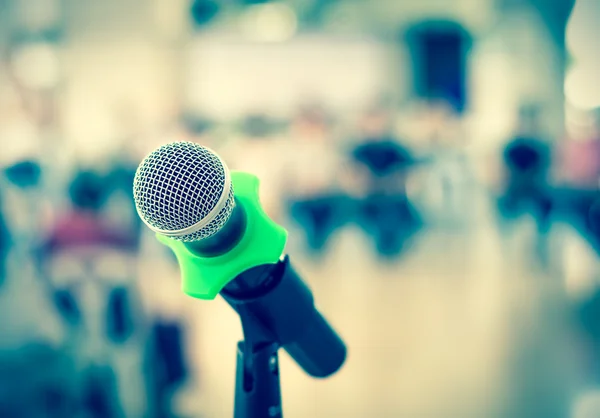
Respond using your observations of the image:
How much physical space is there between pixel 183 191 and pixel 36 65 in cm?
662

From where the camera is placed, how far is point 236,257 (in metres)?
0.55

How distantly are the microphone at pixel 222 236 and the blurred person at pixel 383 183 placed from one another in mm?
3853

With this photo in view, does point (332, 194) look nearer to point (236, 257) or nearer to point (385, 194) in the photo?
point (385, 194)

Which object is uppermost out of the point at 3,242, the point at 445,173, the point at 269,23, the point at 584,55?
the point at 269,23

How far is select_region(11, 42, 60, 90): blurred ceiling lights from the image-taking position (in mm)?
6156

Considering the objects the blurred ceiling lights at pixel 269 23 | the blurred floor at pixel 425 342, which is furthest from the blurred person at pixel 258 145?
the blurred floor at pixel 425 342

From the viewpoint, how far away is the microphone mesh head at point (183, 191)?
0.51 metres

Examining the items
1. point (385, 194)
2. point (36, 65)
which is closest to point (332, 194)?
point (385, 194)

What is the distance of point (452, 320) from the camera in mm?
3039

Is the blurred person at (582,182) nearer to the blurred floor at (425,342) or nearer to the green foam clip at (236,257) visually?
the blurred floor at (425,342)

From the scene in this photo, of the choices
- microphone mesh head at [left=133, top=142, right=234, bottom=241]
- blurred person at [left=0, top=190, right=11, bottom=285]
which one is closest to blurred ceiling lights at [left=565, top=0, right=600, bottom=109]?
blurred person at [left=0, top=190, right=11, bottom=285]

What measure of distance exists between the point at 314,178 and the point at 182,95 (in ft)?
8.46

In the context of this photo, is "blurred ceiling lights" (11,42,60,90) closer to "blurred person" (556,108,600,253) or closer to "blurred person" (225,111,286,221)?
"blurred person" (225,111,286,221)

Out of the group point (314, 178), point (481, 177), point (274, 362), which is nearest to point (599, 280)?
point (314, 178)
